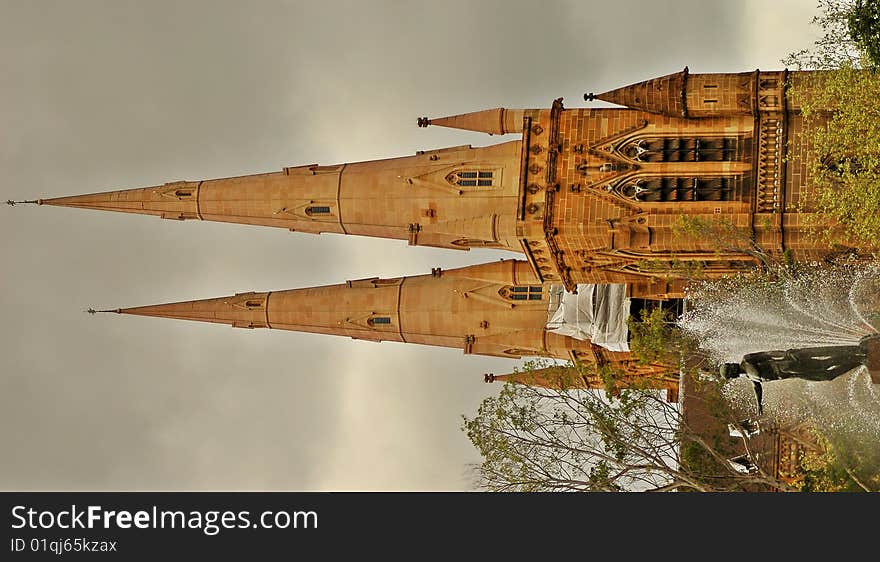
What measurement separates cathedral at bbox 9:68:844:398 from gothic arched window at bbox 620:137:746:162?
0.04m

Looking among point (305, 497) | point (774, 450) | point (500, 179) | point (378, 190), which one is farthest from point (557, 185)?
point (305, 497)

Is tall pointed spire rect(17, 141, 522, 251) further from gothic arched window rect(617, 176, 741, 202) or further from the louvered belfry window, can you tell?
gothic arched window rect(617, 176, 741, 202)

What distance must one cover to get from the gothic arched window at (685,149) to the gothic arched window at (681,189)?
0.61 meters

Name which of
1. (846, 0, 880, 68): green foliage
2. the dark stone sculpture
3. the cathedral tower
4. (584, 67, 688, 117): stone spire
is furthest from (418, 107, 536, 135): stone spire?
the dark stone sculpture

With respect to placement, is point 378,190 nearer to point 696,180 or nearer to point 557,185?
point 557,185

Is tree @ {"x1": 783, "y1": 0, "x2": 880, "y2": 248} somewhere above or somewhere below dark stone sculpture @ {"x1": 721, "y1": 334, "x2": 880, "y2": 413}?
above

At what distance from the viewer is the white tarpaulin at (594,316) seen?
137ft

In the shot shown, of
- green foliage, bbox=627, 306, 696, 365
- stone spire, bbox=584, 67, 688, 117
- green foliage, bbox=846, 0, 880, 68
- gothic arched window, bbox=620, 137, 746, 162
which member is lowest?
green foliage, bbox=627, 306, 696, 365

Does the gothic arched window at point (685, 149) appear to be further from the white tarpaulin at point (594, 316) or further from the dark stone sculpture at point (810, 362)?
the dark stone sculpture at point (810, 362)

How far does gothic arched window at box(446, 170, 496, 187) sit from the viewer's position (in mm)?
38312

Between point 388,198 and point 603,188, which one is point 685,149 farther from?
point 388,198

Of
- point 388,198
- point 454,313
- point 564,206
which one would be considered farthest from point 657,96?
point 454,313

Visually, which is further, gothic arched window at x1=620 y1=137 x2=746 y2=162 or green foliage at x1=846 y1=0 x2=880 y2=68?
gothic arched window at x1=620 y1=137 x2=746 y2=162

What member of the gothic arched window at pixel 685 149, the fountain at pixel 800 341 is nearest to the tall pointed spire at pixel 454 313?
the gothic arched window at pixel 685 149
